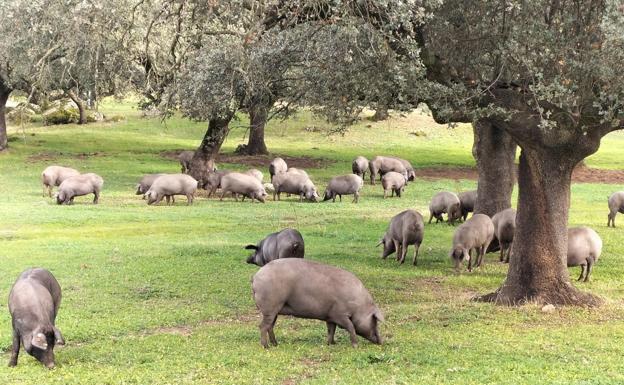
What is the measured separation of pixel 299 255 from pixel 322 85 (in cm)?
374

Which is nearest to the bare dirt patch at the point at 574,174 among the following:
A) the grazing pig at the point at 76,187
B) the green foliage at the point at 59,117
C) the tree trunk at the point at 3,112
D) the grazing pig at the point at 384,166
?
the grazing pig at the point at 384,166

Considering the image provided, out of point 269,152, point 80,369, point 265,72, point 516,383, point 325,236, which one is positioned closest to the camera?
point 516,383

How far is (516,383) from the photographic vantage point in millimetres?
10258

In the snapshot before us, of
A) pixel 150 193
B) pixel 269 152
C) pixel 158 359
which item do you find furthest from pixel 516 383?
pixel 269 152

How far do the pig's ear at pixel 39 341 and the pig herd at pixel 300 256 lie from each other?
1cm

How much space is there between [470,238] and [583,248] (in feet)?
9.06

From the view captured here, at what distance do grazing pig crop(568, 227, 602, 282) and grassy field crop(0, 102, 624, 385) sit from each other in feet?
1.60

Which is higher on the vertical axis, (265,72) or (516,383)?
(265,72)

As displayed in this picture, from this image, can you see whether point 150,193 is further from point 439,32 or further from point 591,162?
point 591,162

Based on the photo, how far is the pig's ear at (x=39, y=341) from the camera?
11.1 m

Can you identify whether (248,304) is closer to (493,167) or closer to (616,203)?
(493,167)

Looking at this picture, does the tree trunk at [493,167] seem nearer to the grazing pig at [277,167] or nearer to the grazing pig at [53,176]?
the grazing pig at [277,167]

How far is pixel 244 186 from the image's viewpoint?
3578 centimetres

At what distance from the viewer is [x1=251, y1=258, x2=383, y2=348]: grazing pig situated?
1206 centimetres
